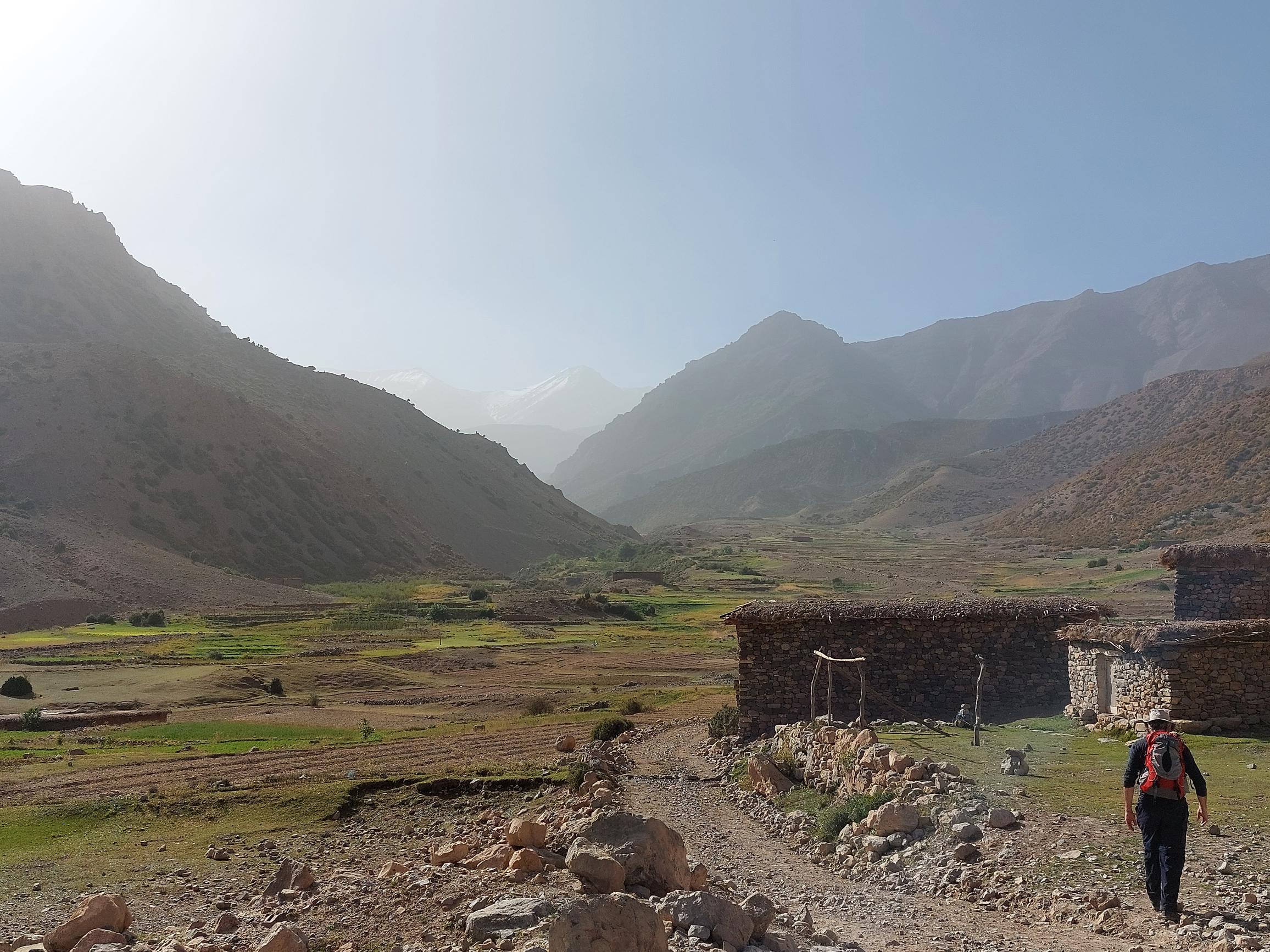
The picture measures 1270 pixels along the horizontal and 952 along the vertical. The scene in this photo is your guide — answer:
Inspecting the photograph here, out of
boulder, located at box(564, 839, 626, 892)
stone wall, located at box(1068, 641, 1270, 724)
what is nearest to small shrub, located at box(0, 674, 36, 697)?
boulder, located at box(564, 839, 626, 892)

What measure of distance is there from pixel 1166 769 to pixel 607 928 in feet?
15.9

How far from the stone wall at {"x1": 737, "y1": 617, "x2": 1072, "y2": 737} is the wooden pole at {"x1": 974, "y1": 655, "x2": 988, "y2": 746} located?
0.14 m

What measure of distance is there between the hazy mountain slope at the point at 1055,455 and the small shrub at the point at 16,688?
105349 millimetres

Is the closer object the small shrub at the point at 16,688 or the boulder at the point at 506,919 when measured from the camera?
the boulder at the point at 506,919

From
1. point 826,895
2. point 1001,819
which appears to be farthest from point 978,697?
point 826,895

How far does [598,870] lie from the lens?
8008 mm

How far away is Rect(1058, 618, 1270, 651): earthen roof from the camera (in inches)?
512

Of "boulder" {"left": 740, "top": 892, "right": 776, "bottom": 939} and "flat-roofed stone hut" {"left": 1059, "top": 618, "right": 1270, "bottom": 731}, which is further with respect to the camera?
"flat-roofed stone hut" {"left": 1059, "top": 618, "right": 1270, "bottom": 731}

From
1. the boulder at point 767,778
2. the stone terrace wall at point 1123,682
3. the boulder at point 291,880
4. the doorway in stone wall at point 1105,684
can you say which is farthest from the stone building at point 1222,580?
the boulder at point 291,880

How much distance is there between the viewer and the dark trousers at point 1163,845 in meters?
7.45

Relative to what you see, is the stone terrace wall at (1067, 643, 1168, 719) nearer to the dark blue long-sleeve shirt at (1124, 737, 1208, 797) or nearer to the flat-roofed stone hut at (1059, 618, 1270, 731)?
the flat-roofed stone hut at (1059, 618, 1270, 731)

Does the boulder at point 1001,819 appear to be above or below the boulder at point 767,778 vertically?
above

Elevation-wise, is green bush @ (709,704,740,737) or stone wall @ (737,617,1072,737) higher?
stone wall @ (737,617,1072,737)

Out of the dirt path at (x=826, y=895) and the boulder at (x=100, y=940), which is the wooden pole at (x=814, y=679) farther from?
the boulder at (x=100, y=940)
